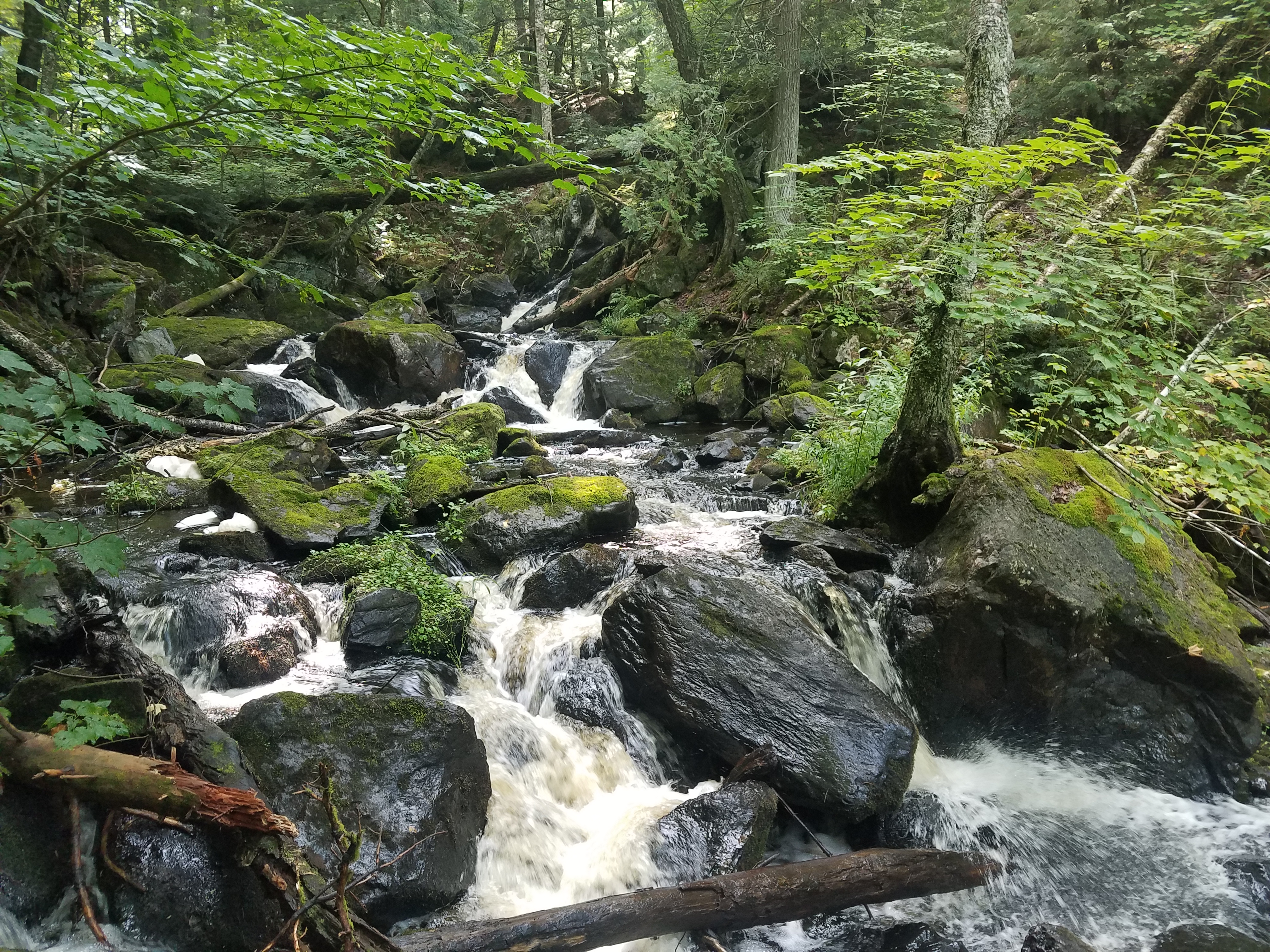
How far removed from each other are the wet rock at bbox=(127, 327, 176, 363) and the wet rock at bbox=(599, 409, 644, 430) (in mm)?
7142

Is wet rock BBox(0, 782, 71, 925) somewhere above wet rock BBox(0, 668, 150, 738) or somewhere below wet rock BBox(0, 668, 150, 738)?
below

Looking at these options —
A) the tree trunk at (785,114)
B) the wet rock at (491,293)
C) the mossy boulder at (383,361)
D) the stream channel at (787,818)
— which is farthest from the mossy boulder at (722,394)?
the wet rock at (491,293)

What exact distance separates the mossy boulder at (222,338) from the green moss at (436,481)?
6159mm

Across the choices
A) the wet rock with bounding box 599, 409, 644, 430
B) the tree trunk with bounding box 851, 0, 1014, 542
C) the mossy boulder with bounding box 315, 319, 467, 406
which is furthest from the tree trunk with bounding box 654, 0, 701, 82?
the tree trunk with bounding box 851, 0, 1014, 542

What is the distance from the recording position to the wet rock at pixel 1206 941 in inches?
140

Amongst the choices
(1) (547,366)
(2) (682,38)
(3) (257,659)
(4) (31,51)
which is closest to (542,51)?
(2) (682,38)

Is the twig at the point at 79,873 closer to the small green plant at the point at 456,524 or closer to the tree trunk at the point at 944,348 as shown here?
the small green plant at the point at 456,524

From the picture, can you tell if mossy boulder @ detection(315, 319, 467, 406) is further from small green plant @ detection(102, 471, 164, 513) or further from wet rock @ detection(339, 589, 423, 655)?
wet rock @ detection(339, 589, 423, 655)

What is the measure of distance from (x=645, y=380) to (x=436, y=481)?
5.70 m

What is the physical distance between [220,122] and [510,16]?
25.0m

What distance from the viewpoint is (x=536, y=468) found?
27.8 ft

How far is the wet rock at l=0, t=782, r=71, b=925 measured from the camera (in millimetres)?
2545

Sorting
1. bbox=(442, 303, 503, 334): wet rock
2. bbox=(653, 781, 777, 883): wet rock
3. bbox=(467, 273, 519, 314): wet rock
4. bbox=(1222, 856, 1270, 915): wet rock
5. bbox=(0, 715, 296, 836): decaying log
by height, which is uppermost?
bbox=(467, 273, 519, 314): wet rock

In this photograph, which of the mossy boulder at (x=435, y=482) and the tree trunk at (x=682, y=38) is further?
the tree trunk at (x=682, y=38)
